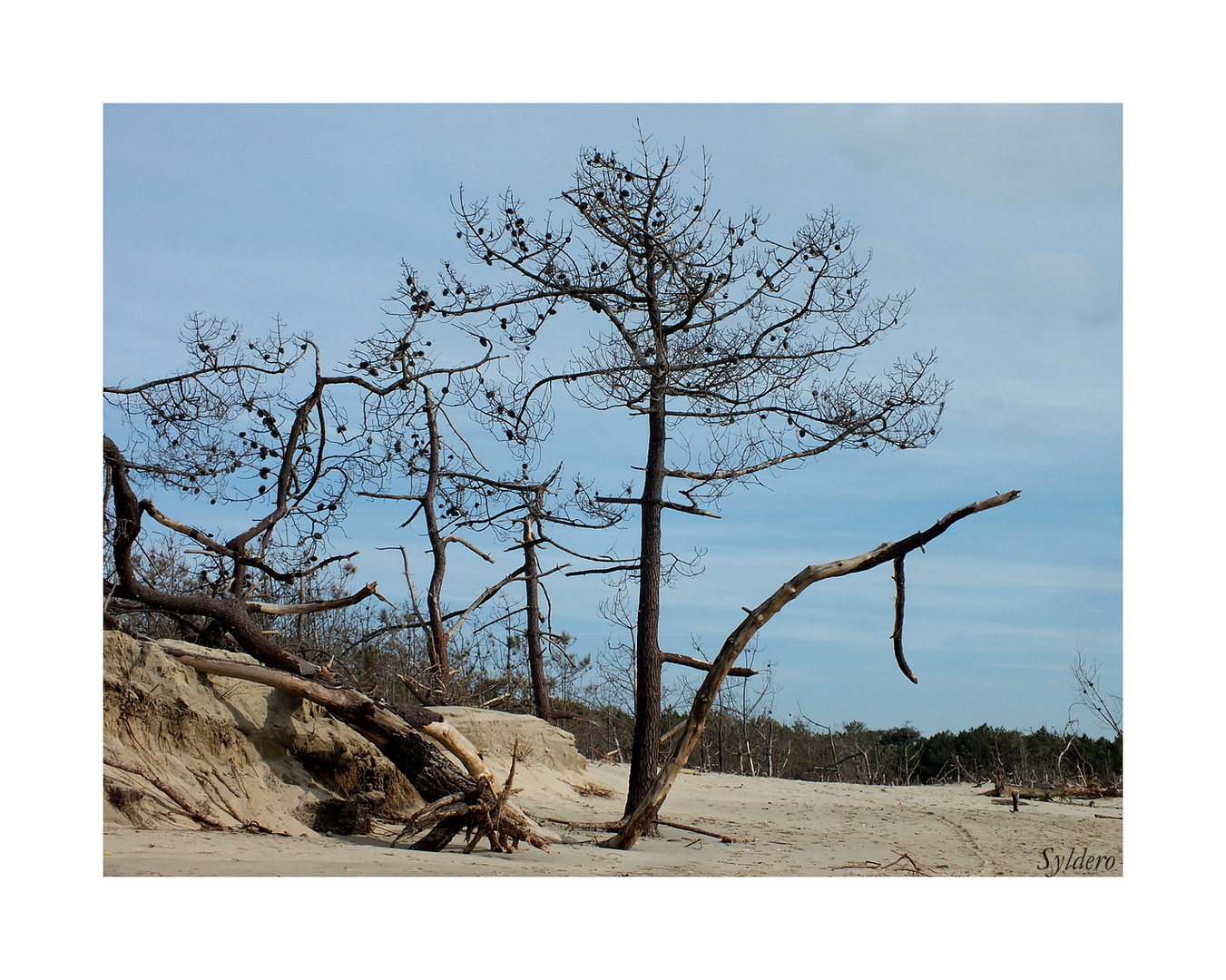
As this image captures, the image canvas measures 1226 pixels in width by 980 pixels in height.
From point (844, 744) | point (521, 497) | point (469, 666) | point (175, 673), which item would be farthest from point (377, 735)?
point (844, 744)

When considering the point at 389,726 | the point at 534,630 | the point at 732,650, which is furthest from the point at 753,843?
the point at 534,630

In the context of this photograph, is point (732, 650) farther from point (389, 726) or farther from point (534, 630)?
point (534, 630)

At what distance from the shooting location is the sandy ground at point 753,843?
21.9 ft

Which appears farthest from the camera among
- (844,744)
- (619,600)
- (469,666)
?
(844,744)

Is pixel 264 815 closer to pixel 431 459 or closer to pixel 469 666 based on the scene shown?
pixel 431 459

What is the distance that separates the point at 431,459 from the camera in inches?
573

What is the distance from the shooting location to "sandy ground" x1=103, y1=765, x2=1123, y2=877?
21.9 ft

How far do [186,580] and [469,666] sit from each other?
5.53 meters

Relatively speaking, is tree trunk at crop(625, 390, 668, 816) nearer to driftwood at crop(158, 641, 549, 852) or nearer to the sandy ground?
the sandy ground

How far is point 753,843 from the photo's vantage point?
9.66 m

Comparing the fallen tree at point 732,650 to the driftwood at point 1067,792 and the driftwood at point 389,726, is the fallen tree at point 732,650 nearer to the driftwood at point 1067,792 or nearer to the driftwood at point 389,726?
the driftwood at point 389,726

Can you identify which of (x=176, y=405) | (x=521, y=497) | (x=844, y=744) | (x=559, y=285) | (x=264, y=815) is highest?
(x=559, y=285)

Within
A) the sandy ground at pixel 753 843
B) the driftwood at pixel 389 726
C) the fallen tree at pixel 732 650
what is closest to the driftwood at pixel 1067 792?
the sandy ground at pixel 753 843

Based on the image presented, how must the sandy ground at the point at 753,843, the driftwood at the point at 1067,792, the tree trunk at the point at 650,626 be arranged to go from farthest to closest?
1. the driftwood at the point at 1067,792
2. the tree trunk at the point at 650,626
3. the sandy ground at the point at 753,843
